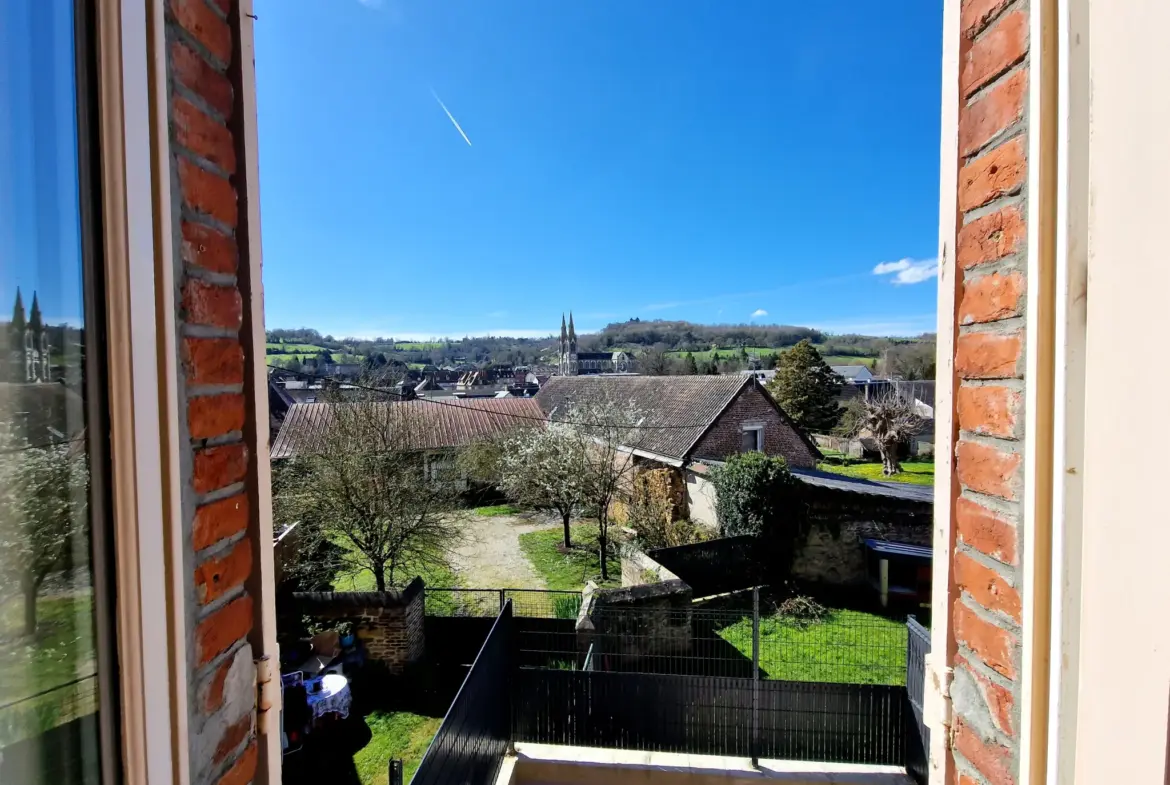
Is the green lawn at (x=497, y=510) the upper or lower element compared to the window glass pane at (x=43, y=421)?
lower

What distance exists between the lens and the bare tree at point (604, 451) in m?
12.3

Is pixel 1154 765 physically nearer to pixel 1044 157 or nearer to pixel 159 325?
pixel 1044 157

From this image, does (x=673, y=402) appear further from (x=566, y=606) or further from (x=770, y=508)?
(x=566, y=606)

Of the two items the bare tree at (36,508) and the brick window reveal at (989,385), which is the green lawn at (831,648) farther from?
the bare tree at (36,508)

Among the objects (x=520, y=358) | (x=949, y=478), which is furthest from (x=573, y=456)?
(x=520, y=358)

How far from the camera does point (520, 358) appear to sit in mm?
52844

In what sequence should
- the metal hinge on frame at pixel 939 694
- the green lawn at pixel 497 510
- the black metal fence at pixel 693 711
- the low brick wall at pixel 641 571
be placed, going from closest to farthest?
the metal hinge on frame at pixel 939 694 < the black metal fence at pixel 693 711 < the low brick wall at pixel 641 571 < the green lawn at pixel 497 510

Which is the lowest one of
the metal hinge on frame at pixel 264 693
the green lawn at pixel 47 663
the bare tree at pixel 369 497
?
the bare tree at pixel 369 497

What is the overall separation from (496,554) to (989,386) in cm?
1264

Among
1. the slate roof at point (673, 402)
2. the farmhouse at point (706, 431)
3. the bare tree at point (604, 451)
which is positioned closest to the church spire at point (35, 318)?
the bare tree at point (604, 451)

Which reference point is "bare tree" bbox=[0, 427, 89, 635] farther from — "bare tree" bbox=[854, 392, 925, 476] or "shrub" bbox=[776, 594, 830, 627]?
"bare tree" bbox=[854, 392, 925, 476]

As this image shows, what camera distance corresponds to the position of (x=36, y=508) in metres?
0.80

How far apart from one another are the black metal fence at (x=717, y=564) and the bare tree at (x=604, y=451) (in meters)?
1.76

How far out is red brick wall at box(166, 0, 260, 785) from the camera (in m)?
0.99
